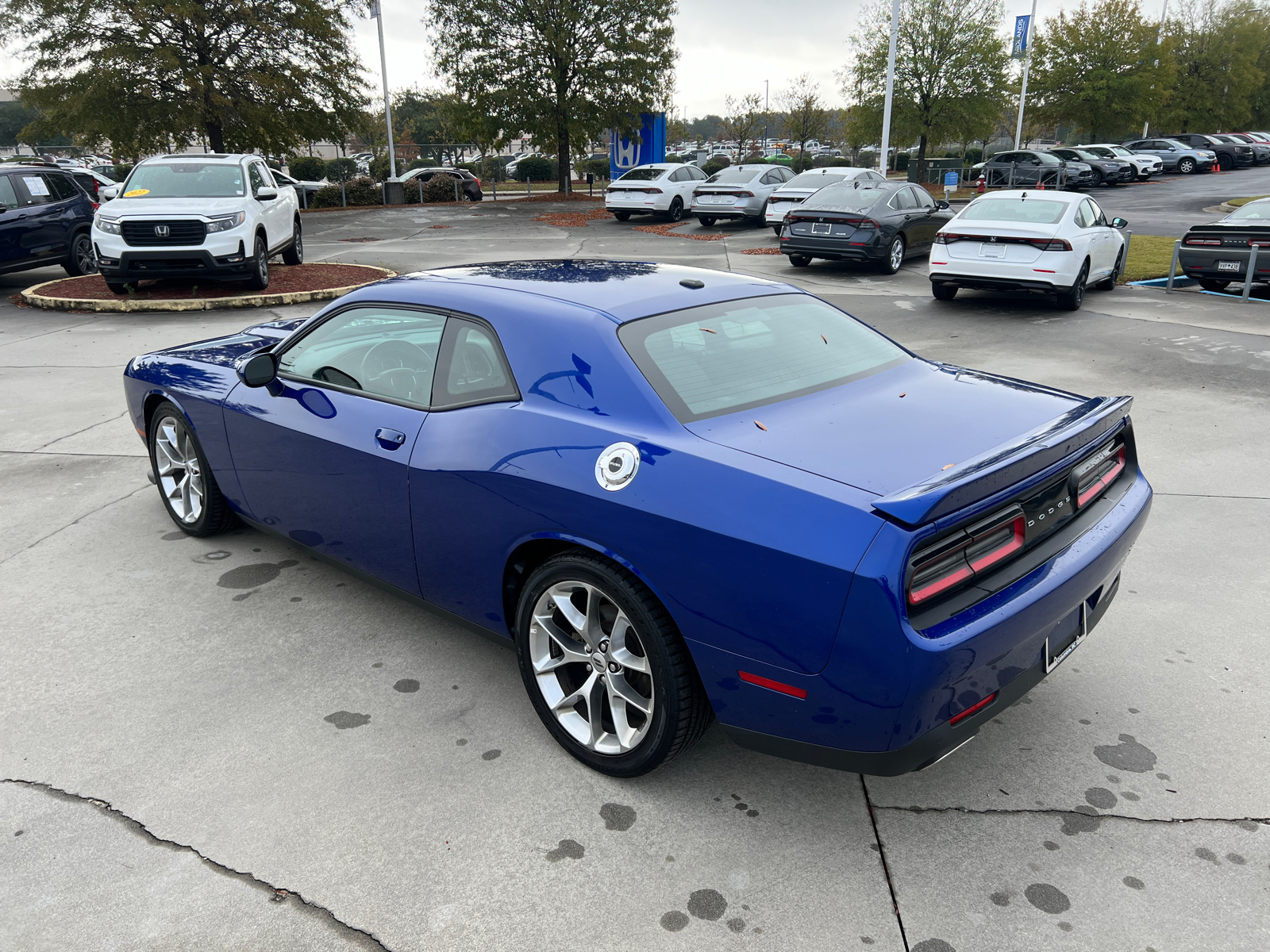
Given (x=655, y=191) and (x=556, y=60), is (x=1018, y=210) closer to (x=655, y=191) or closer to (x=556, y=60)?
(x=655, y=191)

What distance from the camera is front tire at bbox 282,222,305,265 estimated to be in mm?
15812

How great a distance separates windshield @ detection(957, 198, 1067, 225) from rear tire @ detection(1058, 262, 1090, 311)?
776mm

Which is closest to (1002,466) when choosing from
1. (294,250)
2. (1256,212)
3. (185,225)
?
(185,225)

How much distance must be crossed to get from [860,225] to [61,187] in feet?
43.1

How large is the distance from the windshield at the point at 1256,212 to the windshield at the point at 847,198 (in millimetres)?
5287

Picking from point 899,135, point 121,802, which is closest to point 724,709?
point 121,802

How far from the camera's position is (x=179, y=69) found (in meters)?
26.1

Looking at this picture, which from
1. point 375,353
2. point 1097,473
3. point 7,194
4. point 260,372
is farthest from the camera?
point 7,194

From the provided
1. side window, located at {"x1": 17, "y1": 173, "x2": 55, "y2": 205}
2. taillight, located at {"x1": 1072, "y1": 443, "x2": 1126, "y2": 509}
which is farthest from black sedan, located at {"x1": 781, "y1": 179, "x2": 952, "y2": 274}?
taillight, located at {"x1": 1072, "y1": 443, "x2": 1126, "y2": 509}

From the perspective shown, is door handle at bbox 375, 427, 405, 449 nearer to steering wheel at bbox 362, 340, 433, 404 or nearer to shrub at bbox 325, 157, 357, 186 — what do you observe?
steering wheel at bbox 362, 340, 433, 404

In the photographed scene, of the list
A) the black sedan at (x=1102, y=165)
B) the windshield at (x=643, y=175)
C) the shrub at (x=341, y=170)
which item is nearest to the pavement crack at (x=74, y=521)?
the windshield at (x=643, y=175)

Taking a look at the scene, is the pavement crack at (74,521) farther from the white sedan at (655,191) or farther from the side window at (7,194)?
the white sedan at (655,191)

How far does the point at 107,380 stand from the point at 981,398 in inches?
329

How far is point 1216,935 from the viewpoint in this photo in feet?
7.84
